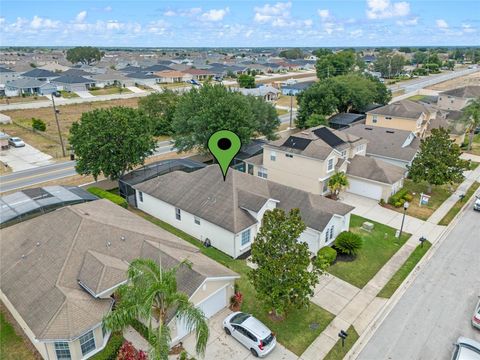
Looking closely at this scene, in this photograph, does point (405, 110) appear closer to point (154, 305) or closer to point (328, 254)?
point (328, 254)

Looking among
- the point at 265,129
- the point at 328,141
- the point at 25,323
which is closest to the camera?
the point at 25,323

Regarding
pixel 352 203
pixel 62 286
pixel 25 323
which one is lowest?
pixel 352 203

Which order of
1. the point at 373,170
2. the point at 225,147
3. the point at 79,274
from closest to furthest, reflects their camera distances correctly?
the point at 79,274, the point at 225,147, the point at 373,170

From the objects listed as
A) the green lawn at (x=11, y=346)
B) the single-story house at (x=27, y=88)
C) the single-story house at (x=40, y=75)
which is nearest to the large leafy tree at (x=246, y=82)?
the single-story house at (x=27, y=88)

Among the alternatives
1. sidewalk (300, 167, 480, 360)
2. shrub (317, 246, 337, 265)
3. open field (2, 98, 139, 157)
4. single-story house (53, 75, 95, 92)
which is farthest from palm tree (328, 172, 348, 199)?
single-story house (53, 75, 95, 92)

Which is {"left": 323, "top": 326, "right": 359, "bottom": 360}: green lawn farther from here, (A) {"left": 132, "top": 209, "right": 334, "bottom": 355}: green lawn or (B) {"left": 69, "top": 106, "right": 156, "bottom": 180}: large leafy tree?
(B) {"left": 69, "top": 106, "right": 156, "bottom": 180}: large leafy tree

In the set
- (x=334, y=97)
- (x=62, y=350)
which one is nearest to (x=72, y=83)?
(x=334, y=97)

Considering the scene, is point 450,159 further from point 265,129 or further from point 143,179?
point 143,179

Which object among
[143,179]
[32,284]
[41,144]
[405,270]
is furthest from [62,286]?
[41,144]
